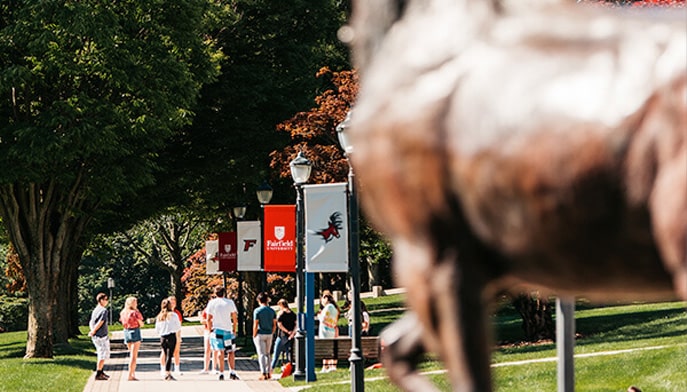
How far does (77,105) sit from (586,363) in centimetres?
1640

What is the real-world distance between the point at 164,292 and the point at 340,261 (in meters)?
80.6

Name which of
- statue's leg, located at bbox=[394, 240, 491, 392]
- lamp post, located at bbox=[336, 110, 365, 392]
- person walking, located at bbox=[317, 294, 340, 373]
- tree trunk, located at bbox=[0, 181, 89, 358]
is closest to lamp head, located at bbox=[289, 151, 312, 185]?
person walking, located at bbox=[317, 294, 340, 373]

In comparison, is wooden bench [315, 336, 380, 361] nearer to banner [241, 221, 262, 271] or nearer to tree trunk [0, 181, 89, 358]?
banner [241, 221, 262, 271]

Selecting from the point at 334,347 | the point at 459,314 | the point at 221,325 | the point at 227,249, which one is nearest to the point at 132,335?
the point at 221,325

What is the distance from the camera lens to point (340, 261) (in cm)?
2141

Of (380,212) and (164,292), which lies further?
(164,292)

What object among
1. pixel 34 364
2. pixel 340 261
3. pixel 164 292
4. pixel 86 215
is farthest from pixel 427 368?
pixel 164 292

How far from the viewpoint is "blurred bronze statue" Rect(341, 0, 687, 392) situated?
2865 mm

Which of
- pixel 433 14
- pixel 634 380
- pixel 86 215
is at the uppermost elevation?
pixel 86 215

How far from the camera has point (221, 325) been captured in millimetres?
24734

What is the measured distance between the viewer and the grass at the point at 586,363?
1811 cm

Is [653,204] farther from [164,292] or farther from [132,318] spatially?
[164,292]

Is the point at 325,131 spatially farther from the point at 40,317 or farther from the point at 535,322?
the point at 535,322

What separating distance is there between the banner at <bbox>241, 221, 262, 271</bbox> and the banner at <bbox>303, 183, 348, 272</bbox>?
412 inches
